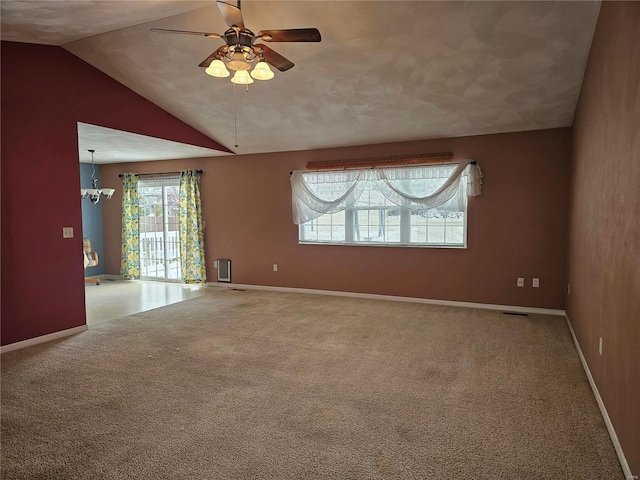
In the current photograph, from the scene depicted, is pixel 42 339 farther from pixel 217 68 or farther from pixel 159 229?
pixel 159 229

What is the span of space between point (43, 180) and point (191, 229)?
10.2 ft

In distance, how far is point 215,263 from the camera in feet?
23.0

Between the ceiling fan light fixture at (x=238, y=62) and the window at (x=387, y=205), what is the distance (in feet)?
10.0

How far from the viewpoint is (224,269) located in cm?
691

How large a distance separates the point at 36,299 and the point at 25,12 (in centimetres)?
257

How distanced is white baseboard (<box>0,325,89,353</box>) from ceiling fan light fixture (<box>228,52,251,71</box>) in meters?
3.28

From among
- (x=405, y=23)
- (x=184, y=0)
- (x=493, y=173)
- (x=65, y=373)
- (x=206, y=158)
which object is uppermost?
(x=184, y=0)

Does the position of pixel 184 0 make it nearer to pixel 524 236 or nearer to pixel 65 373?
pixel 65 373

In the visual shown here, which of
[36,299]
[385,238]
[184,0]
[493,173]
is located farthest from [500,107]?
[36,299]

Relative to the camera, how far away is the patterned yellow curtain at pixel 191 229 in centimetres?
695

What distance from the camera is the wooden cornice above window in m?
5.23

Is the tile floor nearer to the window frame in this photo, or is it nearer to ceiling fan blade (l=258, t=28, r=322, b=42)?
the window frame

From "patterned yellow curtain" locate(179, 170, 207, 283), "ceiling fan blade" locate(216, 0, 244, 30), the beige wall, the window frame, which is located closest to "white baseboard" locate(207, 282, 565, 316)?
the beige wall

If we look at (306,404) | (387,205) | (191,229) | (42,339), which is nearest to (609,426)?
(306,404)
